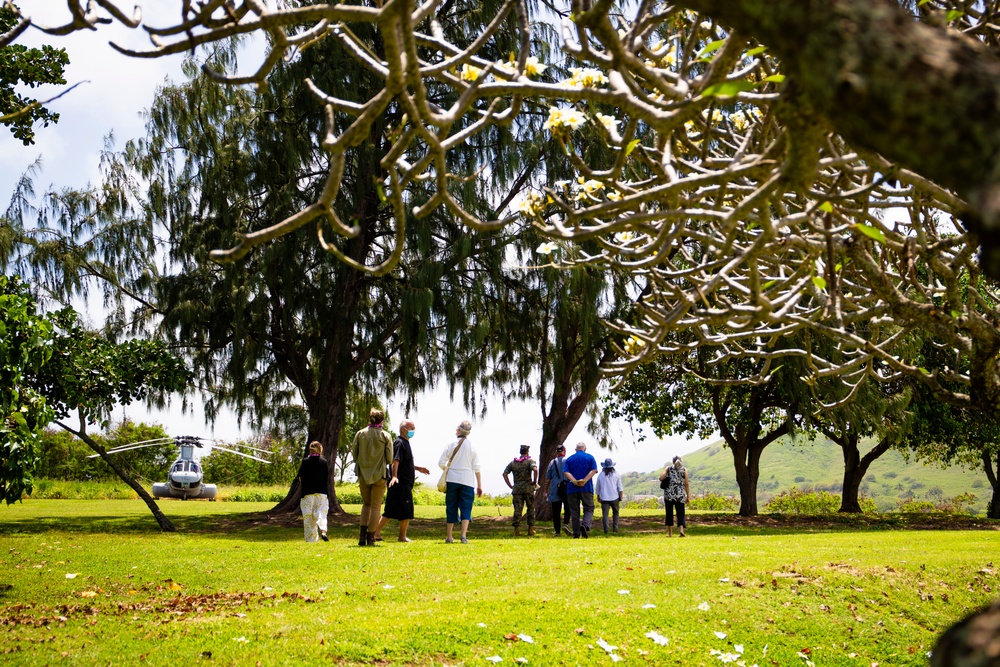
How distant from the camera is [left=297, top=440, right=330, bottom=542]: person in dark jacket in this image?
11.4 metres

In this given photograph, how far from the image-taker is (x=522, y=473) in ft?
45.4

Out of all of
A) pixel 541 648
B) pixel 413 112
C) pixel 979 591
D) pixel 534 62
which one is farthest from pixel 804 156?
pixel 979 591

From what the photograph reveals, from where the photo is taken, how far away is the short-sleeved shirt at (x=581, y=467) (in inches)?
535

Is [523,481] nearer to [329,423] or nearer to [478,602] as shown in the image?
[329,423]

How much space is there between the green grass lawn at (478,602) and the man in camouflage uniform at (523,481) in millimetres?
2217

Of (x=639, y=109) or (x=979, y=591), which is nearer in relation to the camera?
(x=639, y=109)

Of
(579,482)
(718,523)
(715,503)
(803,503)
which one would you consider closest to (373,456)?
(579,482)

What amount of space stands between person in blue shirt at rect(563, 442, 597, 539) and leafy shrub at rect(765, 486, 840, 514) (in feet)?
50.0

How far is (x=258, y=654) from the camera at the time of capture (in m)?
5.30

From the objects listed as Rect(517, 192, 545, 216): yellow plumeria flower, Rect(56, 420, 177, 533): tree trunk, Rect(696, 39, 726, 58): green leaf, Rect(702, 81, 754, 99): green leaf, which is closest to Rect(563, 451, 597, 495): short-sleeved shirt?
Rect(56, 420, 177, 533): tree trunk

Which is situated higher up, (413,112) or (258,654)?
(413,112)

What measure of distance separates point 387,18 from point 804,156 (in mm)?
1220

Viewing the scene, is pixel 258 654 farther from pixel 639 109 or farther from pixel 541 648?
pixel 639 109

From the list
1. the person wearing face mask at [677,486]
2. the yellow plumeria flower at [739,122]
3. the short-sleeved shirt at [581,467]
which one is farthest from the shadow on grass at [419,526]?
the yellow plumeria flower at [739,122]
